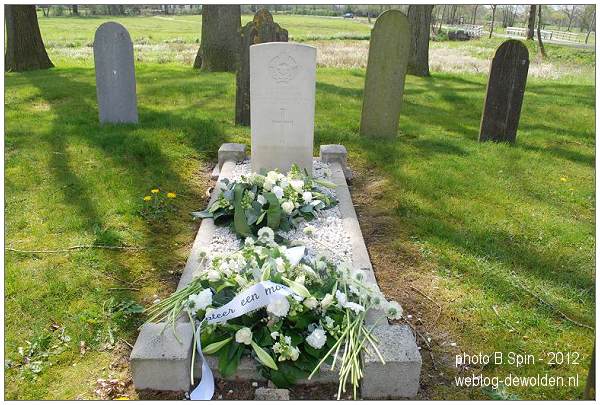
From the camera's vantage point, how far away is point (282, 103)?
5.32m

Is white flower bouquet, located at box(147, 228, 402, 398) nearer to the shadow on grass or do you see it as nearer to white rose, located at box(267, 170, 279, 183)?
the shadow on grass

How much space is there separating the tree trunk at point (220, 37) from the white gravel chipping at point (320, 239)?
7854 mm

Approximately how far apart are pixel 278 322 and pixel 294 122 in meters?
2.83

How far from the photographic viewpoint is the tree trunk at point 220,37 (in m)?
11.9

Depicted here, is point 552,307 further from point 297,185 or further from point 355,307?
point 297,185

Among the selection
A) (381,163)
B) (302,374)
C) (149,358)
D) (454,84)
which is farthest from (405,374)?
(454,84)

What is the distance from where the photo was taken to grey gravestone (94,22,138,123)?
7.06 metres

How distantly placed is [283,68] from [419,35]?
8.91 metres

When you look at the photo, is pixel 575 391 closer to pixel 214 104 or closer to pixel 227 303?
pixel 227 303

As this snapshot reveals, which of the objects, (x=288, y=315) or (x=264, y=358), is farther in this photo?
(x=288, y=315)

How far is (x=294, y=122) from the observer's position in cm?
541

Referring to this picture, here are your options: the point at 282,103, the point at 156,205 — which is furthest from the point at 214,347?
the point at 282,103

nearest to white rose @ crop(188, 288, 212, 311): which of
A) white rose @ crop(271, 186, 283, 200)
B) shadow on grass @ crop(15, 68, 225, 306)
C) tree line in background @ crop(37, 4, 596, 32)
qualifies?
shadow on grass @ crop(15, 68, 225, 306)

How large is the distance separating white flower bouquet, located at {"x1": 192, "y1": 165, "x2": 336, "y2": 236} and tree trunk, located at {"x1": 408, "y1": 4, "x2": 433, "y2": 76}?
29.7ft
